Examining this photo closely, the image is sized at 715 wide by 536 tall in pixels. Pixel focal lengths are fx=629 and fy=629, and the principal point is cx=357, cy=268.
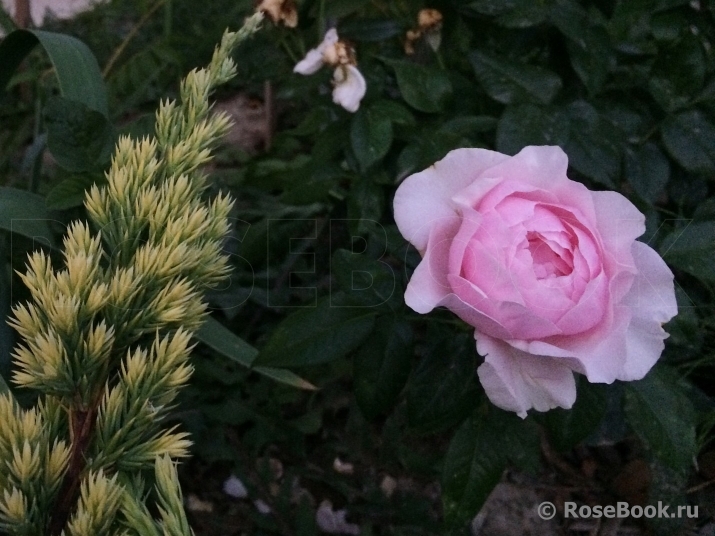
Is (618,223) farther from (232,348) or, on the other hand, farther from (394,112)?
(232,348)

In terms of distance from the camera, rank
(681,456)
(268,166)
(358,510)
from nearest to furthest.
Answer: (681,456)
(358,510)
(268,166)

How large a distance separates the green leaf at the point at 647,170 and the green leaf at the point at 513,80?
12 centimetres

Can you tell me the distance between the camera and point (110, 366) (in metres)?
0.35

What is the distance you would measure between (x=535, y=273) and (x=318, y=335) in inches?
8.9

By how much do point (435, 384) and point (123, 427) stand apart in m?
0.32

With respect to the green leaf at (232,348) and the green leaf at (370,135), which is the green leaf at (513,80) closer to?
the green leaf at (370,135)

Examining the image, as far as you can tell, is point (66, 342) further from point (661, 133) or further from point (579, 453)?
point (579, 453)

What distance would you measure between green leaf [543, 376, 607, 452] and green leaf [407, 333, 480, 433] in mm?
73

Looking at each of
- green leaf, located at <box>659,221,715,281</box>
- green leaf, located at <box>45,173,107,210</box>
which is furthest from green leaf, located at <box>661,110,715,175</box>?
green leaf, located at <box>45,173,107,210</box>

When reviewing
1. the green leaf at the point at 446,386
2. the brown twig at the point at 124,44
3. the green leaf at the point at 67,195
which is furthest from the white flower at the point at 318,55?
the brown twig at the point at 124,44

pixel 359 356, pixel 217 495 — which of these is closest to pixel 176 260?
pixel 359 356

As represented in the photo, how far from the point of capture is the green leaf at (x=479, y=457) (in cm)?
56

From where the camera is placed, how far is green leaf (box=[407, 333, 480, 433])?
57 cm

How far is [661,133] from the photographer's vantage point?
26.8 inches
